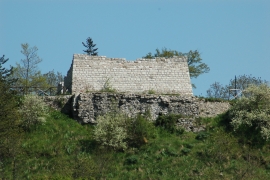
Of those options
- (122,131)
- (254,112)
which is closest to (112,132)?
(122,131)

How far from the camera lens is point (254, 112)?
1449 inches

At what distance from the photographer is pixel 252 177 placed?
31828 millimetres

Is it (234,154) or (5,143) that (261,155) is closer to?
(234,154)

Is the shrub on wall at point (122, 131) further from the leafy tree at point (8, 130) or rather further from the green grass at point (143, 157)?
the leafy tree at point (8, 130)

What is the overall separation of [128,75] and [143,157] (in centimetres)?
766

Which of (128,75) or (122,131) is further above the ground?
(128,75)

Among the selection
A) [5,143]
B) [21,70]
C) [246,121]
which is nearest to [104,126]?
[5,143]

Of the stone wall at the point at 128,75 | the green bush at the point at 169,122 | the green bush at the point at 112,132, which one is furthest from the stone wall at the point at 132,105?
the stone wall at the point at 128,75

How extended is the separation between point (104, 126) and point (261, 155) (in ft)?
27.3

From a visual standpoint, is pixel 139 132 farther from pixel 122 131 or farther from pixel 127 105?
pixel 127 105

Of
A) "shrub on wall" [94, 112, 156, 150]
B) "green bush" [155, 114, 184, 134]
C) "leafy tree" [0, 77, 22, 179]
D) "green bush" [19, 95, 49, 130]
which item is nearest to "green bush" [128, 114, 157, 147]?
"shrub on wall" [94, 112, 156, 150]

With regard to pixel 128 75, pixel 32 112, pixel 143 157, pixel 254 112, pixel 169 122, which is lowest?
pixel 143 157

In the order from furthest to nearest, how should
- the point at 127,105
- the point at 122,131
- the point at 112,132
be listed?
the point at 127,105 → the point at 122,131 → the point at 112,132

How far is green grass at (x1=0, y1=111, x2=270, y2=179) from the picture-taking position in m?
31.9
